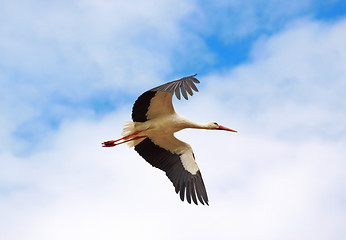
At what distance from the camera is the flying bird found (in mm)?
11594

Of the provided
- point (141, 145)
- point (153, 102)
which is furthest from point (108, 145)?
point (153, 102)

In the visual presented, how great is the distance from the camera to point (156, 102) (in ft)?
37.7

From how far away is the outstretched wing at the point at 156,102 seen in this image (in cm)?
1041

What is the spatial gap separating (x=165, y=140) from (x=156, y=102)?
119cm

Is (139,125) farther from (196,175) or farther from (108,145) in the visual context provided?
(196,175)

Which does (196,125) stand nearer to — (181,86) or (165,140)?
(165,140)

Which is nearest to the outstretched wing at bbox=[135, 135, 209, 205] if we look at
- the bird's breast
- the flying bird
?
the flying bird

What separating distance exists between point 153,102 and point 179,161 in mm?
1681

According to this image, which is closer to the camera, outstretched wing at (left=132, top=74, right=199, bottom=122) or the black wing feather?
the black wing feather

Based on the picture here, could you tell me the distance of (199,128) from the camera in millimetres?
12500

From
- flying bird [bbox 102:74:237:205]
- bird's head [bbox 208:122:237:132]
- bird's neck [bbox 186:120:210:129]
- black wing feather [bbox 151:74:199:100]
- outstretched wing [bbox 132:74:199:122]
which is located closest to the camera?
black wing feather [bbox 151:74:199:100]

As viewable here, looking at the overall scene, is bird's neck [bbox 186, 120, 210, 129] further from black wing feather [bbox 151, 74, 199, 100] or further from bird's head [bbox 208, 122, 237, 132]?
black wing feather [bbox 151, 74, 199, 100]

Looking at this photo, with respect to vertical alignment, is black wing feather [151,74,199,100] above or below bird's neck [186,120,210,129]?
below

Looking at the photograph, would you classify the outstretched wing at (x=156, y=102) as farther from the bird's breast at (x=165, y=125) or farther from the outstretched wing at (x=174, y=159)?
the outstretched wing at (x=174, y=159)
